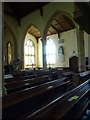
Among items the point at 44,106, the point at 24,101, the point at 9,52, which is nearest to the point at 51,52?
the point at 9,52

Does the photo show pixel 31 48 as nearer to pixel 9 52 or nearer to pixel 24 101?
pixel 9 52

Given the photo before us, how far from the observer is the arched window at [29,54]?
18.9 m

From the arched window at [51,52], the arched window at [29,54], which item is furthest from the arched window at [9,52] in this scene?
the arched window at [51,52]

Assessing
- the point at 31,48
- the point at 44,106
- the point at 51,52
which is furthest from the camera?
the point at 31,48

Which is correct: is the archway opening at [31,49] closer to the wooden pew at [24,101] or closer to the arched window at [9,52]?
the arched window at [9,52]

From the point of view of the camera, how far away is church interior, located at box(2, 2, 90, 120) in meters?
2.49

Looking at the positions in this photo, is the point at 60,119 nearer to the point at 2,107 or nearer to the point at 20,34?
the point at 2,107

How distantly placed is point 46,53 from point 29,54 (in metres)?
5.17

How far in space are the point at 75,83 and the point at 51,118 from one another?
2908 mm

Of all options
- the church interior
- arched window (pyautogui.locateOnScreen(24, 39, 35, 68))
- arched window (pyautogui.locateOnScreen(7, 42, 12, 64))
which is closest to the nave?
the church interior

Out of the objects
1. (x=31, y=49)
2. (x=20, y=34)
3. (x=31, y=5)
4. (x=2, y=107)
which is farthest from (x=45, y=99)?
(x=31, y=49)

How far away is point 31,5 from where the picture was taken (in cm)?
1355

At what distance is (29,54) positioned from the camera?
63.0 ft

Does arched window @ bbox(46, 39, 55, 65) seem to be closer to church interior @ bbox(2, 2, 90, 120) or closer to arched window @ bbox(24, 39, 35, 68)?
church interior @ bbox(2, 2, 90, 120)
